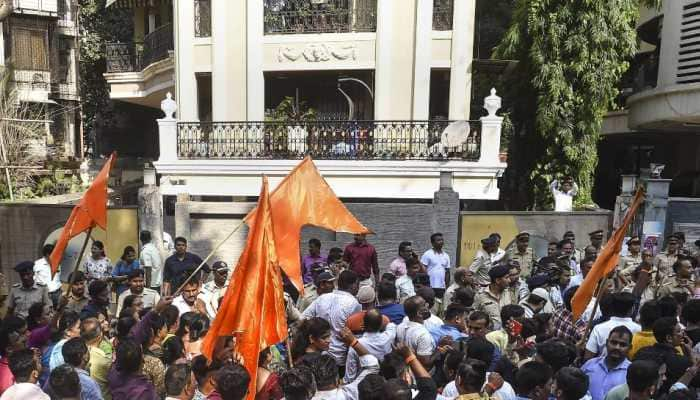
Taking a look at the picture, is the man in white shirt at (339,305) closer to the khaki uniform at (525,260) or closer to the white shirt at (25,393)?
the white shirt at (25,393)

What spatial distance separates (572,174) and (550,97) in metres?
2.02

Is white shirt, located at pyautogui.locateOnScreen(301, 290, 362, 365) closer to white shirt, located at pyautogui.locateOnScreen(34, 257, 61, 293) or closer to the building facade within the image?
white shirt, located at pyautogui.locateOnScreen(34, 257, 61, 293)

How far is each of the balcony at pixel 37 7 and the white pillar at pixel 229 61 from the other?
15573 mm

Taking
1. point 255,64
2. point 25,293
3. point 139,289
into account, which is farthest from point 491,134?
point 25,293

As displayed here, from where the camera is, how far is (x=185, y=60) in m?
14.4

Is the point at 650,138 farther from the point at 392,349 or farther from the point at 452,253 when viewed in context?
the point at 392,349

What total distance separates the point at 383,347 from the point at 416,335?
11.2 inches

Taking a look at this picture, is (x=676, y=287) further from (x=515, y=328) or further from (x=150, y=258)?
(x=150, y=258)

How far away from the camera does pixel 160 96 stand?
18.3m

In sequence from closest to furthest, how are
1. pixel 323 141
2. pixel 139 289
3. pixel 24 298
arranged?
pixel 139 289, pixel 24 298, pixel 323 141

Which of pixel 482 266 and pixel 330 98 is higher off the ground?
pixel 330 98

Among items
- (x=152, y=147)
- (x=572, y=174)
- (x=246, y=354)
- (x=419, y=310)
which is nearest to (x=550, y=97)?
(x=572, y=174)

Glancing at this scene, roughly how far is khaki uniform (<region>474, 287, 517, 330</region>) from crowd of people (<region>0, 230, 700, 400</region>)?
0.01 m

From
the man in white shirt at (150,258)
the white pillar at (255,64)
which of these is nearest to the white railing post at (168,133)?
the white pillar at (255,64)
